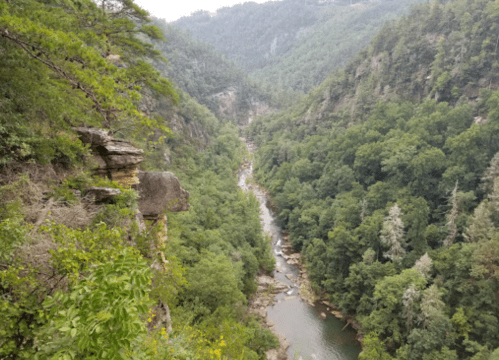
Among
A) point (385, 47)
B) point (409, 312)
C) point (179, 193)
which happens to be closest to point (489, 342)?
point (409, 312)

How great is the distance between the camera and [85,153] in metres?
10.1

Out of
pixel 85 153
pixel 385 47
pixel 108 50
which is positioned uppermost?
pixel 385 47

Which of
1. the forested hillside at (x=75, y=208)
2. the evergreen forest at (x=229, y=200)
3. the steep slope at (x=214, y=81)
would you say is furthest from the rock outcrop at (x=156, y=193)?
the steep slope at (x=214, y=81)

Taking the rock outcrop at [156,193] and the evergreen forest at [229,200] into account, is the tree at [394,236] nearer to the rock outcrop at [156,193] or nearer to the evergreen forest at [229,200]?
the evergreen forest at [229,200]

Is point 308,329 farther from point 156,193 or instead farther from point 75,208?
point 75,208

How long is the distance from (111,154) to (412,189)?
136ft

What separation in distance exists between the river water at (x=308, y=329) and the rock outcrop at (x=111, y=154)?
24991mm

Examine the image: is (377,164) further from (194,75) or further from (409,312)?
(194,75)

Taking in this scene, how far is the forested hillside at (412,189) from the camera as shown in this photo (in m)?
26.9

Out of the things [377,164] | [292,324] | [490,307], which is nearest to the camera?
[490,307]

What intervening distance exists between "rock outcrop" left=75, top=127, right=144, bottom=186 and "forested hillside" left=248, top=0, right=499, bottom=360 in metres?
27.5

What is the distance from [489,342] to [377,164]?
2950 cm

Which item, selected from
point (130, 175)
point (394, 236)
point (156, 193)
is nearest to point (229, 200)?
point (394, 236)

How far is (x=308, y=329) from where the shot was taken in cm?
3152
